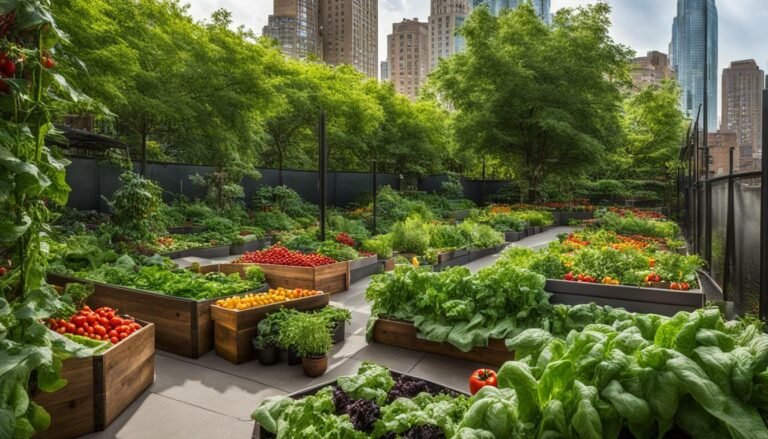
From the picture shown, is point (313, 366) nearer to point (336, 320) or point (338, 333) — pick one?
point (336, 320)

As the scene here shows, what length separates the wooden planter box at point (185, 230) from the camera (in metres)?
12.4

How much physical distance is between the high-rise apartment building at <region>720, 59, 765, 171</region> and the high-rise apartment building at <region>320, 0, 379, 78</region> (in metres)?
70.9

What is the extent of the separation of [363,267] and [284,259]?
1.77 meters

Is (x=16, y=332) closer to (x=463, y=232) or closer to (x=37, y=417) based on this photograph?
(x=37, y=417)

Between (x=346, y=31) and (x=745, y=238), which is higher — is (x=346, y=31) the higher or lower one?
the higher one

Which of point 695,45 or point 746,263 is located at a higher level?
point 695,45

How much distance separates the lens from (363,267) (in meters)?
8.74

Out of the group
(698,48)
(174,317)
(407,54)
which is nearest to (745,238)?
(698,48)

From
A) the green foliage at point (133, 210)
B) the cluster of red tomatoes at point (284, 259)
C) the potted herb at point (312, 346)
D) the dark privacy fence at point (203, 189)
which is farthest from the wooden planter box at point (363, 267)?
the dark privacy fence at point (203, 189)

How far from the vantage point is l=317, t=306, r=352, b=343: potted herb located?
4886 millimetres

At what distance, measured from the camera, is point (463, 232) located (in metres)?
11.5

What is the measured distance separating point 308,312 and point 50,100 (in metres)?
3.43

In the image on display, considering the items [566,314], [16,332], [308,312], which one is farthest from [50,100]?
[566,314]

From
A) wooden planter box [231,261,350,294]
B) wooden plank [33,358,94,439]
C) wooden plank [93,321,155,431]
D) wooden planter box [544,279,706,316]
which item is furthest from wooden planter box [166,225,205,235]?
wooden planter box [544,279,706,316]
